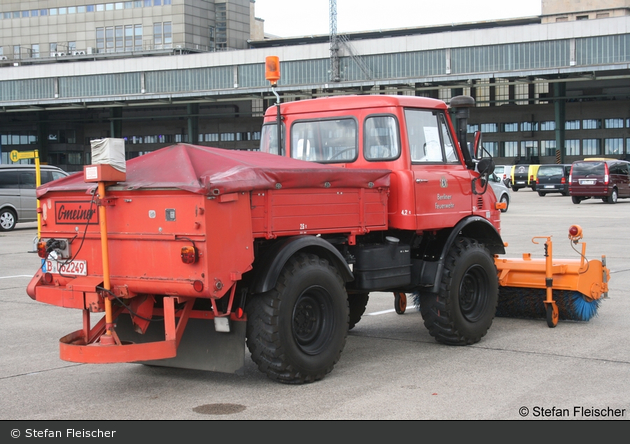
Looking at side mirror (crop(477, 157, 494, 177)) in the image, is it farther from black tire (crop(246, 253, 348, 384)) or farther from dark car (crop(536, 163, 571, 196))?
dark car (crop(536, 163, 571, 196))

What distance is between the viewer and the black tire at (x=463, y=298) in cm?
788

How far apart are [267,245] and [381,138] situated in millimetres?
1949

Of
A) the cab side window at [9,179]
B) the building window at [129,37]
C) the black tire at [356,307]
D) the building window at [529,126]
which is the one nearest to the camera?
the black tire at [356,307]

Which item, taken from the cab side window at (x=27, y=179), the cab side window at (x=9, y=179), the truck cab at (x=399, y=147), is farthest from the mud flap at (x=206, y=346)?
the cab side window at (x=27, y=179)

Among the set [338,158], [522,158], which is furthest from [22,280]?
[522,158]

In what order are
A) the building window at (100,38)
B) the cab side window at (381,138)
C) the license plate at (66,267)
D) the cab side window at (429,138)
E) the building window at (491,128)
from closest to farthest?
the license plate at (66,267) < the cab side window at (381,138) < the cab side window at (429,138) < the building window at (491,128) < the building window at (100,38)

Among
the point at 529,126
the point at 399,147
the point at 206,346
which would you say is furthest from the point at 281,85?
the point at 206,346

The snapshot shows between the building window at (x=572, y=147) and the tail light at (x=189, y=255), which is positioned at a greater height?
the building window at (x=572, y=147)

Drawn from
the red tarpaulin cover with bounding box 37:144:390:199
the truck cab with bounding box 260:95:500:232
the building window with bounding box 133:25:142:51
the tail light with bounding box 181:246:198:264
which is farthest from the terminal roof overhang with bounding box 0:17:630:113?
the tail light with bounding box 181:246:198:264

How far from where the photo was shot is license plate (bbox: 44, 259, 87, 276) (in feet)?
21.2

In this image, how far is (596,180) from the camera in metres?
35.2

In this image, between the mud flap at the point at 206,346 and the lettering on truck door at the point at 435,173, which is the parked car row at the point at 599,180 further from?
the mud flap at the point at 206,346

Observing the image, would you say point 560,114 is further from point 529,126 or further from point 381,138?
point 381,138

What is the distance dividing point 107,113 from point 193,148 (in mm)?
75025
